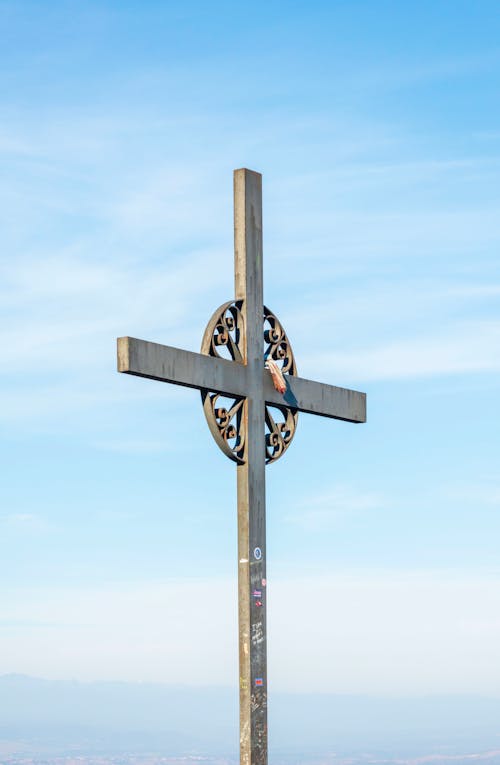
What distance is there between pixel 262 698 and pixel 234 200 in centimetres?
470

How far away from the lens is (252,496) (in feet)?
45.3

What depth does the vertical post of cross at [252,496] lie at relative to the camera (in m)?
13.5

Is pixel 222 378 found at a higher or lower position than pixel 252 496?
higher

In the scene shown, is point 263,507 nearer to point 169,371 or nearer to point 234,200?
point 169,371

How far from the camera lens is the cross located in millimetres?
13391

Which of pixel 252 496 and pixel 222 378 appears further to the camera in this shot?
pixel 252 496

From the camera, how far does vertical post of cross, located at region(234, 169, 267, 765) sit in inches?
531

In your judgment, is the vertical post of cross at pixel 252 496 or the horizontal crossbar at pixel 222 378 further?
the vertical post of cross at pixel 252 496

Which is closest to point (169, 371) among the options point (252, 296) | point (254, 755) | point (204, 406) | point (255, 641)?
point (204, 406)

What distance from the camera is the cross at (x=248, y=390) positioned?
13391mm

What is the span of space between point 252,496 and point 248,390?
100 cm

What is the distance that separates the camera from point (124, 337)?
1258cm

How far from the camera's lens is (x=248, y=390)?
552 inches

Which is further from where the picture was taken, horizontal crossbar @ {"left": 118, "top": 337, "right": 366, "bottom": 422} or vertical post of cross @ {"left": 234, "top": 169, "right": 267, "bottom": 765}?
vertical post of cross @ {"left": 234, "top": 169, "right": 267, "bottom": 765}
